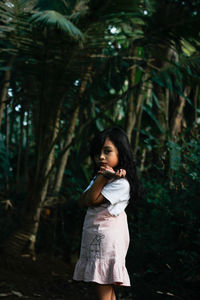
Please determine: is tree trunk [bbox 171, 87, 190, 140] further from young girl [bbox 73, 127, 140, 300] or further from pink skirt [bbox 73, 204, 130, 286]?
pink skirt [bbox 73, 204, 130, 286]

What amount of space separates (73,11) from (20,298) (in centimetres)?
249

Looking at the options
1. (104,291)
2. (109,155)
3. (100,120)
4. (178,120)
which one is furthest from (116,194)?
(100,120)

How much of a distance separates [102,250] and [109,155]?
19.8 inches

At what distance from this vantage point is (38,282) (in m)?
3.20

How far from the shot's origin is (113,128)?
2232mm

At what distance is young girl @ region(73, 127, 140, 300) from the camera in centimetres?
192

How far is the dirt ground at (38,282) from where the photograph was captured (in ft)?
9.69

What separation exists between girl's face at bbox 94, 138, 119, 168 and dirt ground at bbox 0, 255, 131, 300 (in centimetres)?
138

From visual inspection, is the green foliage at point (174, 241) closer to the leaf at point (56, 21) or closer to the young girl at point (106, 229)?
the young girl at point (106, 229)

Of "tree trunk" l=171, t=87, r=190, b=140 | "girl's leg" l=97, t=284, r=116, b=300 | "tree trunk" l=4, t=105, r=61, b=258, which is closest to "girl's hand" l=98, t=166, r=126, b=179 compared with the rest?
"girl's leg" l=97, t=284, r=116, b=300

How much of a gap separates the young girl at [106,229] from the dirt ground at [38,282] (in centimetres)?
113

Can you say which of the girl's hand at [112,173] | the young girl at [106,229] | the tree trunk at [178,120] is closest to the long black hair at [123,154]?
the young girl at [106,229]

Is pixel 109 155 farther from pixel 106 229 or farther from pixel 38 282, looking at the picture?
pixel 38 282

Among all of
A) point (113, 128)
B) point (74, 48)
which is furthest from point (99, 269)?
point (74, 48)
